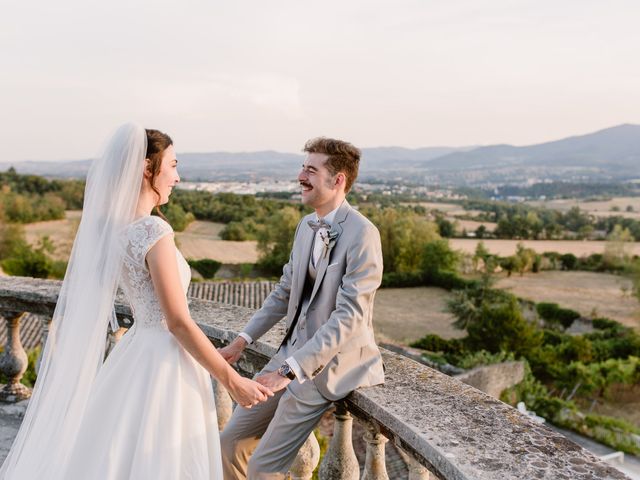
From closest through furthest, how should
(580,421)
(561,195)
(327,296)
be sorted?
(327,296) < (580,421) < (561,195)

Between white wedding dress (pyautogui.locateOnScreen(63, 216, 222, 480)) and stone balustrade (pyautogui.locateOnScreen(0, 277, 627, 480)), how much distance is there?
0.54m

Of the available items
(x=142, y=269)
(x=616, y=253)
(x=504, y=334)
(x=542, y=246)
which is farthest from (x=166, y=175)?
(x=542, y=246)

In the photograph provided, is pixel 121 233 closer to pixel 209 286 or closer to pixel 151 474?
pixel 151 474

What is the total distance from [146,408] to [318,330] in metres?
0.76

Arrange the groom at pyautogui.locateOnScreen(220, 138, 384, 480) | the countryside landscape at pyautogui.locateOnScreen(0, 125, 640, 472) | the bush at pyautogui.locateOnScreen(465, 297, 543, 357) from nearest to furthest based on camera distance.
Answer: the groom at pyautogui.locateOnScreen(220, 138, 384, 480) < the countryside landscape at pyautogui.locateOnScreen(0, 125, 640, 472) < the bush at pyautogui.locateOnScreen(465, 297, 543, 357)

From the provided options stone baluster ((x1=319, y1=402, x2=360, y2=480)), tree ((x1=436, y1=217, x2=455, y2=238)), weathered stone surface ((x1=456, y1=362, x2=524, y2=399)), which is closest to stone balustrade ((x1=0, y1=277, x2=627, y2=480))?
stone baluster ((x1=319, y1=402, x2=360, y2=480))

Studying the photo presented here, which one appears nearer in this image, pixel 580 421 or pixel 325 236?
pixel 325 236

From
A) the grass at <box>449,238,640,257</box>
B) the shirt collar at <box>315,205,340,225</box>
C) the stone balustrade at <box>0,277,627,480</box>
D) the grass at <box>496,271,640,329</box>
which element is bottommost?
the grass at <box>496,271,640,329</box>

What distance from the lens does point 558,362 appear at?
32938mm

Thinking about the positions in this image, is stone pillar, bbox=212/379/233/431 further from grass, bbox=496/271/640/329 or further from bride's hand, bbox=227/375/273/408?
grass, bbox=496/271/640/329

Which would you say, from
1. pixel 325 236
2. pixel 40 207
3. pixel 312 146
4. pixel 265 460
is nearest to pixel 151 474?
pixel 265 460

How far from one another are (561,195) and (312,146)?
154 metres

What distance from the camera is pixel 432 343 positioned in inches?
1433

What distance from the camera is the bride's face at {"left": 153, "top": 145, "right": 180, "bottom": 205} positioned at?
8.69 feet
